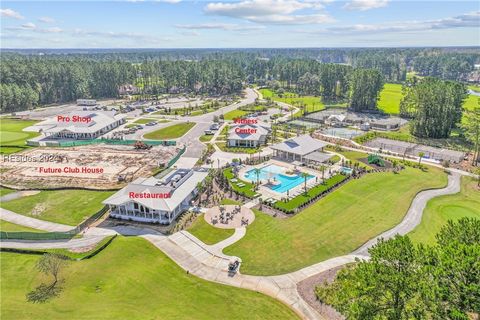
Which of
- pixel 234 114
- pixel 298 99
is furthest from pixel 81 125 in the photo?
pixel 298 99

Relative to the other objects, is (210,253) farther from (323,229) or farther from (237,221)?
(323,229)

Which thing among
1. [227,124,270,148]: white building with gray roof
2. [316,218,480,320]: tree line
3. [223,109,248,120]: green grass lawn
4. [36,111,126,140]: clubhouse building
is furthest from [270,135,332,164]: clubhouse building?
[36,111,126,140]: clubhouse building

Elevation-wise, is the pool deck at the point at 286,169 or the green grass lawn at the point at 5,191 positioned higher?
the pool deck at the point at 286,169

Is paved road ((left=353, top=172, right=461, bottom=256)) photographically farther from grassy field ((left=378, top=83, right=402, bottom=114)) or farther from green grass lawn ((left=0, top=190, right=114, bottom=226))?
grassy field ((left=378, top=83, right=402, bottom=114))

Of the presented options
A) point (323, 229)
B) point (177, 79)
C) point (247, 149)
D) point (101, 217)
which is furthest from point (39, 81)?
point (323, 229)

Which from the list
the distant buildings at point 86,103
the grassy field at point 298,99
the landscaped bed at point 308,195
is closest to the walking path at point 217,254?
the landscaped bed at point 308,195

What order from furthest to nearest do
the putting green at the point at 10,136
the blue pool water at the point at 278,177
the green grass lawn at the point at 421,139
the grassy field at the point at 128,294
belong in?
the putting green at the point at 10,136
the green grass lawn at the point at 421,139
the blue pool water at the point at 278,177
the grassy field at the point at 128,294

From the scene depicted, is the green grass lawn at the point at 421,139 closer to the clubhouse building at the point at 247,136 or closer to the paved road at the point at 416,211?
the paved road at the point at 416,211
